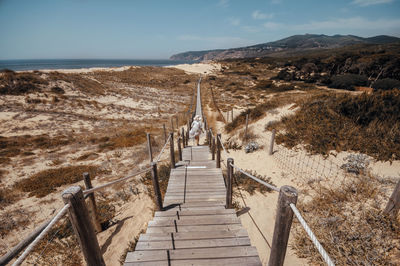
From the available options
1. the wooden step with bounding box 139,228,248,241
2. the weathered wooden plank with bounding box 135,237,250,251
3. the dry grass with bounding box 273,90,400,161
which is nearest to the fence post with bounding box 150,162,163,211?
the wooden step with bounding box 139,228,248,241

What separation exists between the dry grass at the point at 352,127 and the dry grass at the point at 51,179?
9.13 m

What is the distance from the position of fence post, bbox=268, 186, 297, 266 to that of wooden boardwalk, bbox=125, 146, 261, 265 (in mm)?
598

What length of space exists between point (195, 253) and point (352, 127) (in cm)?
792

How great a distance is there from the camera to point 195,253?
256 centimetres

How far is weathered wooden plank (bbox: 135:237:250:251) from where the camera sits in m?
2.70

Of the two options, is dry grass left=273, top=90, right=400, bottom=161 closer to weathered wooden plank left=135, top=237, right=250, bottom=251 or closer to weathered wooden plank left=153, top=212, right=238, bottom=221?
weathered wooden plank left=153, top=212, right=238, bottom=221

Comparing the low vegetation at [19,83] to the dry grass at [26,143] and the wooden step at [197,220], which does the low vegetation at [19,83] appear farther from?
the wooden step at [197,220]

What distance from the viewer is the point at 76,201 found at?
1.79 m

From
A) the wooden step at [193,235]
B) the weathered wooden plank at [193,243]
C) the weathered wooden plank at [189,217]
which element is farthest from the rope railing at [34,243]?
the weathered wooden plank at [189,217]

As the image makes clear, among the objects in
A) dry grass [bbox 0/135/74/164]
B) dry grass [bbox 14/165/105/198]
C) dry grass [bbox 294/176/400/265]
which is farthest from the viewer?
dry grass [bbox 0/135/74/164]

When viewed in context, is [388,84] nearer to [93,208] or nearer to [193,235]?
[193,235]

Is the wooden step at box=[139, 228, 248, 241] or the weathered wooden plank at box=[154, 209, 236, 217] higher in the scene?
the wooden step at box=[139, 228, 248, 241]

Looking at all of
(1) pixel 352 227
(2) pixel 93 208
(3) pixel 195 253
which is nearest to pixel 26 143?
(2) pixel 93 208

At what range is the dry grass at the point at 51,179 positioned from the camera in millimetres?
6609
